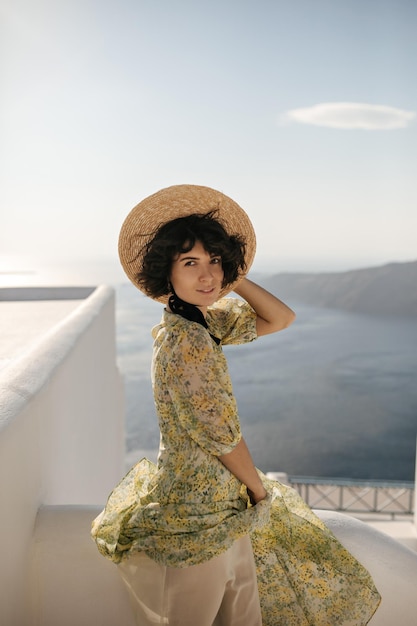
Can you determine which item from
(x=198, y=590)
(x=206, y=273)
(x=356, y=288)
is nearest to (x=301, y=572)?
(x=198, y=590)

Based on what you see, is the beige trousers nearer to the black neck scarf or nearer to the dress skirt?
the dress skirt

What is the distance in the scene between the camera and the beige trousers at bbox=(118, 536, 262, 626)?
1.51 m

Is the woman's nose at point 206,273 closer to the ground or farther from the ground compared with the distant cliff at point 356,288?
farther from the ground

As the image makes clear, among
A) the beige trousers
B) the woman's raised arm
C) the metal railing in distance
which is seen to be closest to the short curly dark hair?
the woman's raised arm

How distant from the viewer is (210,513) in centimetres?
150

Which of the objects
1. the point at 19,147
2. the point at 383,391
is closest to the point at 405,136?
the point at 383,391

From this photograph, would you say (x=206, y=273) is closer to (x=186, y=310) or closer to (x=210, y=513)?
(x=186, y=310)

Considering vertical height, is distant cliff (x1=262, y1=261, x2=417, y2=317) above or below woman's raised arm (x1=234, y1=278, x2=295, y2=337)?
below

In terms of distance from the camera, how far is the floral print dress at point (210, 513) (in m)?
1.46

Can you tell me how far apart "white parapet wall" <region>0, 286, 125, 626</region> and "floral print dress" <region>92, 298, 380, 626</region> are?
22 centimetres

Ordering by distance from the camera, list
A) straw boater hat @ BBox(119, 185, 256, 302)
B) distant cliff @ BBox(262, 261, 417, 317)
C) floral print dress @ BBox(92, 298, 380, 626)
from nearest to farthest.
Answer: floral print dress @ BBox(92, 298, 380, 626) < straw boater hat @ BBox(119, 185, 256, 302) < distant cliff @ BBox(262, 261, 417, 317)

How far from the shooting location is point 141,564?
1586 mm

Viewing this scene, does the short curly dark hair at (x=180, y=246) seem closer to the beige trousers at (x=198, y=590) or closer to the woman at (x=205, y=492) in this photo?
the woman at (x=205, y=492)

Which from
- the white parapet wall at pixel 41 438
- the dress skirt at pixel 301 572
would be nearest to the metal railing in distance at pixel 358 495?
the white parapet wall at pixel 41 438
